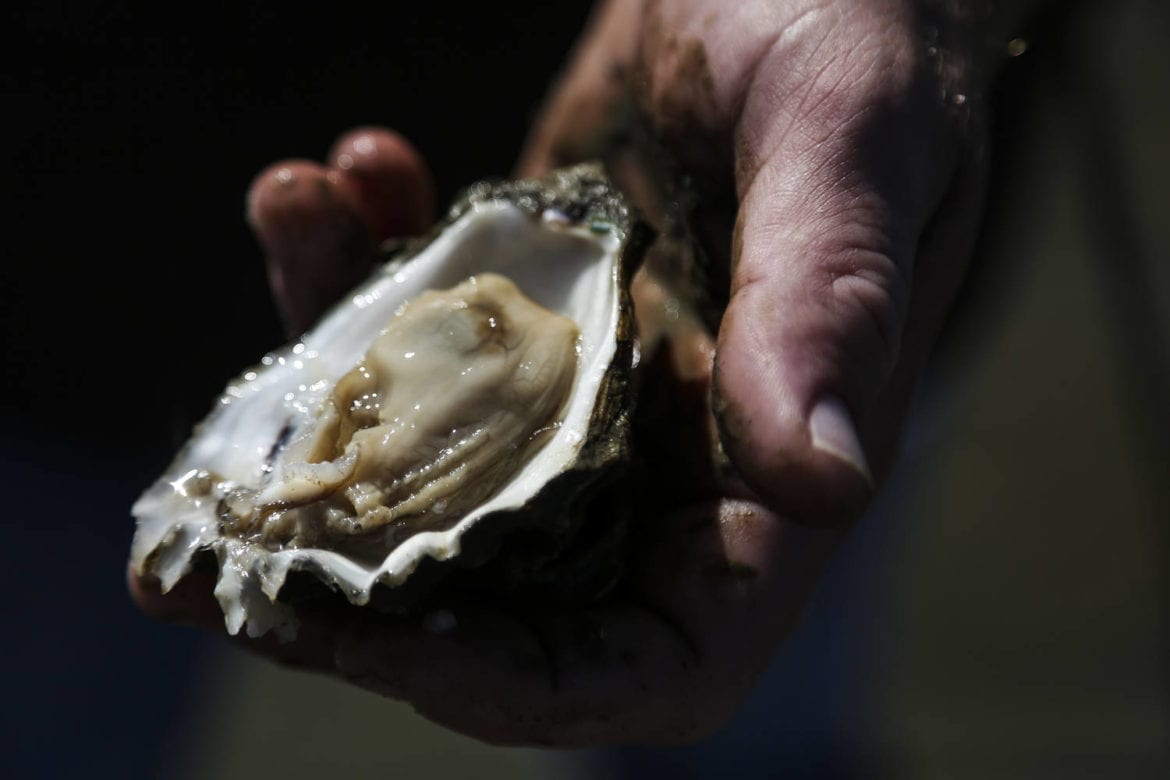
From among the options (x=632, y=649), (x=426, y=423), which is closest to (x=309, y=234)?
(x=426, y=423)

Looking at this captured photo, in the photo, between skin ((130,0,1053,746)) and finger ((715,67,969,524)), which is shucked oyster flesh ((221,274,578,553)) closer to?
skin ((130,0,1053,746))

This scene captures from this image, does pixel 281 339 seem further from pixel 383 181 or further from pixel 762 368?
pixel 762 368

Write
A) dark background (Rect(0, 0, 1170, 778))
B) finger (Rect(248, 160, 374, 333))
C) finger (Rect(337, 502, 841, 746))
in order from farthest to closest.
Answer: dark background (Rect(0, 0, 1170, 778)), finger (Rect(248, 160, 374, 333)), finger (Rect(337, 502, 841, 746))

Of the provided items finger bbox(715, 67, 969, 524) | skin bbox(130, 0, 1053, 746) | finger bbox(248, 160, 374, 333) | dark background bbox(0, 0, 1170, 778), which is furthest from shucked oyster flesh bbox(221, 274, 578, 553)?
dark background bbox(0, 0, 1170, 778)

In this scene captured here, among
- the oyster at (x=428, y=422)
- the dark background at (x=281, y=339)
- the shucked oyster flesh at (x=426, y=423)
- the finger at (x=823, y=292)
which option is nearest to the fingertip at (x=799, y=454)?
the finger at (x=823, y=292)

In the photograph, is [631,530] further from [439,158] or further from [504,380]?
[439,158]

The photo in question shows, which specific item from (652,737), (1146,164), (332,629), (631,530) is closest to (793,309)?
(631,530)
